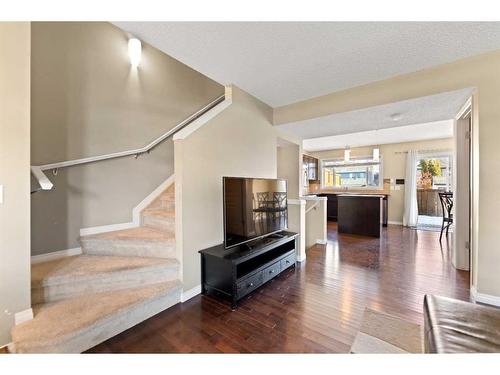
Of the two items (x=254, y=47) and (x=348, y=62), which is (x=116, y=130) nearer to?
(x=254, y=47)

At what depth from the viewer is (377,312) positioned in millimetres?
1911

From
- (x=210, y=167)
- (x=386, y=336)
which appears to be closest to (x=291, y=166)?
(x=210, y=167)

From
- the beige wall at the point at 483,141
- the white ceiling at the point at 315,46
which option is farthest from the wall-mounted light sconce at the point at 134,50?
the beige wall at the point at 483,141

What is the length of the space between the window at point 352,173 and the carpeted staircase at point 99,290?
6.43 meters

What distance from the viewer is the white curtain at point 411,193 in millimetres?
5797

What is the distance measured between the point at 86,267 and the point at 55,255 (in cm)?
63

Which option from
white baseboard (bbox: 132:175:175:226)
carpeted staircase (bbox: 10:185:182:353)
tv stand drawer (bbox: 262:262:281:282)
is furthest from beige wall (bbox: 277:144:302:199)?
carpeted staircase (bbox: 10:185:182:353)

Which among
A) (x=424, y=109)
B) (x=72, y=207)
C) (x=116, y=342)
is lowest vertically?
(x=116, y=342)

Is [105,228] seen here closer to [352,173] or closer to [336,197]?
[336,197]

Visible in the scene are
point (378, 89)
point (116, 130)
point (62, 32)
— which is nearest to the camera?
point (62, 32)

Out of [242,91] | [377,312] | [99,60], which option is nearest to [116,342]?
[377,312]

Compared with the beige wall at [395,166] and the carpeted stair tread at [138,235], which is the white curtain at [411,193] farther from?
the carpeted stair tread at [138,235]

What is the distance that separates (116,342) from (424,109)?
4.11 meters
